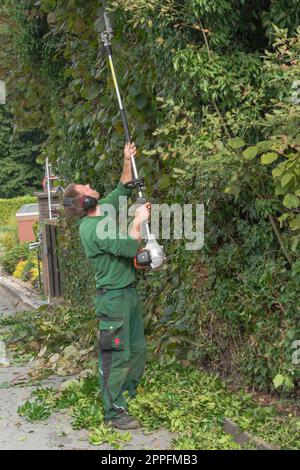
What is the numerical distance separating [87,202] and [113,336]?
108cm

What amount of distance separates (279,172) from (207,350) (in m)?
2.42

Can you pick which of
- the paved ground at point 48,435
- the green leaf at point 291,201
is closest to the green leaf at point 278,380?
Answer: the paved ground at point 48,435

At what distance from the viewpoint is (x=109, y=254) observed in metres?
7.12

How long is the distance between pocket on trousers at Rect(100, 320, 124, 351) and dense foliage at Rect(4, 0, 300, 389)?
100cm

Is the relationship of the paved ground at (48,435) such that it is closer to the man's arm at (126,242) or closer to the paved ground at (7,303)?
the man's arm at (126,242)

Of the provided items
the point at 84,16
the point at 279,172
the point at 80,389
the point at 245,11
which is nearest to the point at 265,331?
the point at 279,172

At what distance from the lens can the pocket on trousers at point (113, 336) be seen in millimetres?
7016

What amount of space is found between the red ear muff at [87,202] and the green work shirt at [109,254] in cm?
10

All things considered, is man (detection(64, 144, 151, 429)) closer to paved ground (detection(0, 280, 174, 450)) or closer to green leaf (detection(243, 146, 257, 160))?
paved ground (detection(0, 280, 174, 450))

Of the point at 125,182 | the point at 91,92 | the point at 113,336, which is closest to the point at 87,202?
the point at 125,182

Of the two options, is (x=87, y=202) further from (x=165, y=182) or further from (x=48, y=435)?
(x=48, y=435)

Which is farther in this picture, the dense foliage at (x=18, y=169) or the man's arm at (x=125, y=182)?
the dense foliage at (x=18, y=169)

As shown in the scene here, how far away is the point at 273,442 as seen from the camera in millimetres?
6027

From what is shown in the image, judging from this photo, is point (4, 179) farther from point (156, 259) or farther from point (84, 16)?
point (156, 259)
